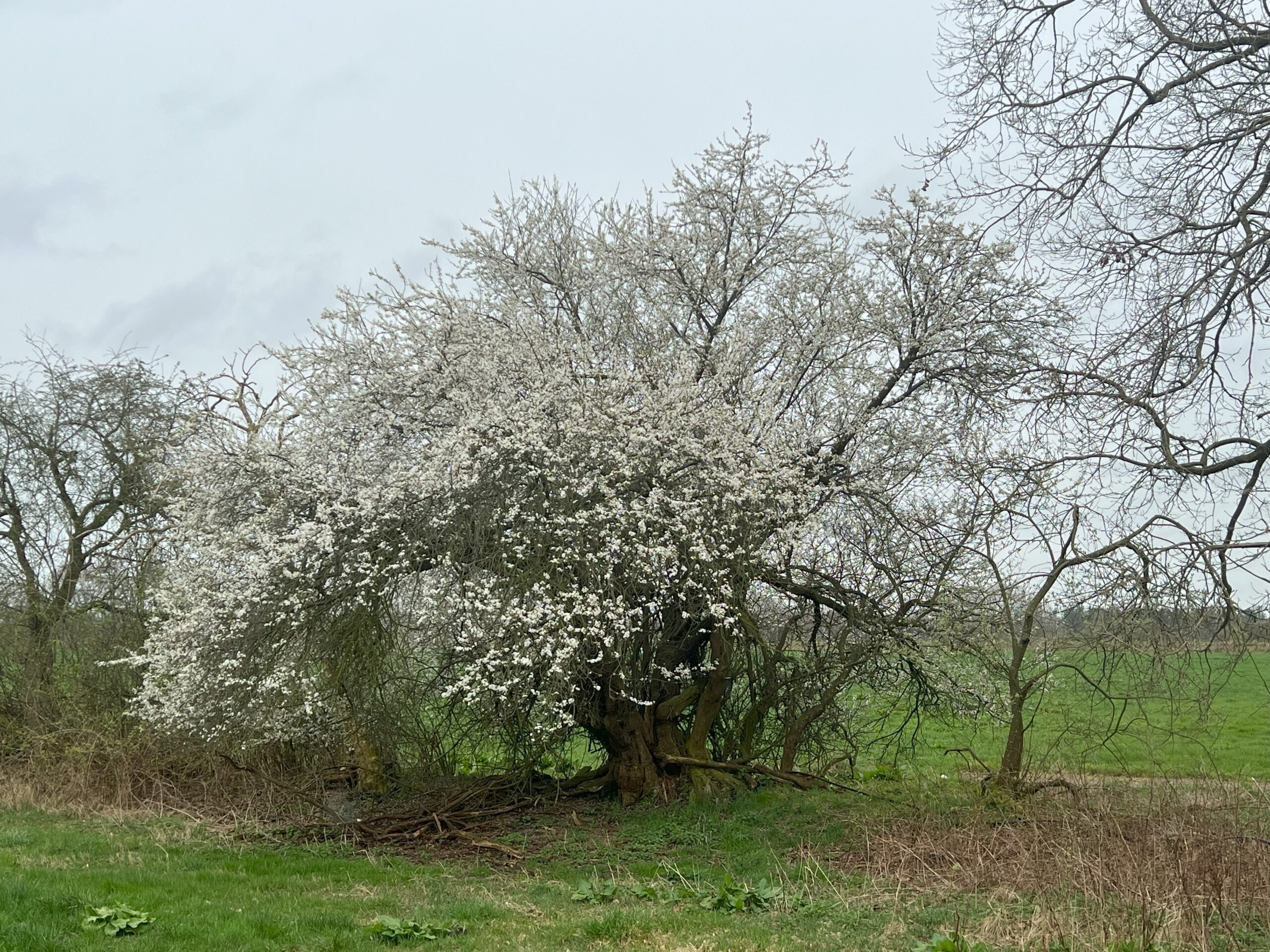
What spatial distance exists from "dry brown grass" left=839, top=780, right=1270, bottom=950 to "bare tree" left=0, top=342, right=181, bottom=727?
11.3m

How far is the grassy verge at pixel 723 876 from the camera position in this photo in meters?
5.37

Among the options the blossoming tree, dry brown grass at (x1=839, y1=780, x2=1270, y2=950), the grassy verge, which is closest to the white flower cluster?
the blossoming tree

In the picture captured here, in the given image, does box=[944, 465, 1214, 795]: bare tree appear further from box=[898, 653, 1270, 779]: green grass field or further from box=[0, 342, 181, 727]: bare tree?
box=[0, 342, 181, 727]: bare tree

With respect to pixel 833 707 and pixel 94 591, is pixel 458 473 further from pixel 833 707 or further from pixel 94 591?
pixel 94 591

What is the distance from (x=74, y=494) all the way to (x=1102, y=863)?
1488 centimetres

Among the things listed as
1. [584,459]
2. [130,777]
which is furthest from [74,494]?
[584,459]

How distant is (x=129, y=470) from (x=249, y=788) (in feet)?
18.8

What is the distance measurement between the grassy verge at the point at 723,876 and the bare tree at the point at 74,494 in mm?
4282

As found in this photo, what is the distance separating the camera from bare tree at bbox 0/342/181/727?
14125mm

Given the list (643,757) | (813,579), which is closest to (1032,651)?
(813,579)

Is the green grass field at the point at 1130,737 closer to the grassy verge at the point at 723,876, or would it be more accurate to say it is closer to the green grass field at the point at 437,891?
the grassy verge at the point at 723,876

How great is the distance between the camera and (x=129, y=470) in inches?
583

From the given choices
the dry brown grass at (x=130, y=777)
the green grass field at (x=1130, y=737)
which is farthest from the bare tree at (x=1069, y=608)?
the dry brown grass at (x=130, y=777)

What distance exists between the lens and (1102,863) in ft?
19.2
